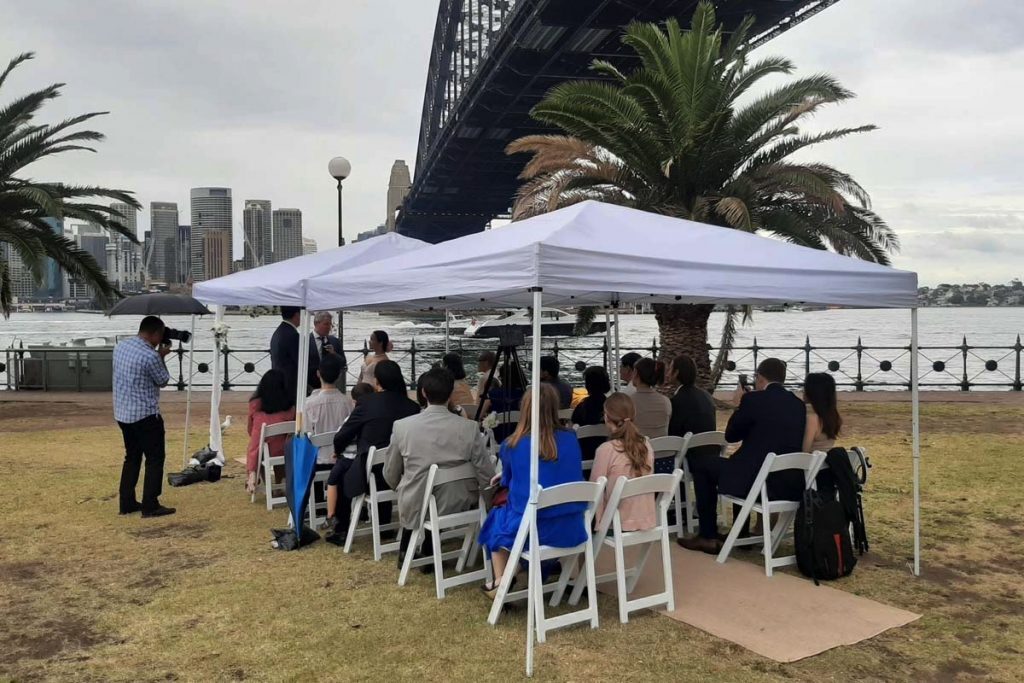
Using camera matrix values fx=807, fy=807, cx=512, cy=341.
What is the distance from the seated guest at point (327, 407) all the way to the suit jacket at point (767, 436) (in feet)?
9.59

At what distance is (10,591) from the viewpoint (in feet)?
15.9

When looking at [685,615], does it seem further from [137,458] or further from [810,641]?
[137,458]

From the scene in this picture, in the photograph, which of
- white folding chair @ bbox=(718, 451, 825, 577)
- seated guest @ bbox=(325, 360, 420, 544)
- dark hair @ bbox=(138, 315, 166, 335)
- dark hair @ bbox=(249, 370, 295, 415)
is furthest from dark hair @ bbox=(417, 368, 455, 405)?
dark hair @ bbox=(138, 315, 166, 335)

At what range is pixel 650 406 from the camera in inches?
235

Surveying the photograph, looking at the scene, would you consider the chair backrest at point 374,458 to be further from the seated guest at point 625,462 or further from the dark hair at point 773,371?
the dark hair at point 773,371

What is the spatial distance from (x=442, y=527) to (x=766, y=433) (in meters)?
2.10

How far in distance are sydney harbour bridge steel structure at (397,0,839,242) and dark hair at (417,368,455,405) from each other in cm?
1949

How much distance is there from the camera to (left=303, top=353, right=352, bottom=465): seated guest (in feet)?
Result: 20.1

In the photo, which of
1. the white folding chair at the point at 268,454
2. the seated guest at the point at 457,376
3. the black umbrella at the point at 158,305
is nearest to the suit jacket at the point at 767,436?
the seated guest at the point at 457,376

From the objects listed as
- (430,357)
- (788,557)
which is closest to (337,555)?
(788,557)

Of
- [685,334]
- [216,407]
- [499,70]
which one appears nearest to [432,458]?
[216,407]

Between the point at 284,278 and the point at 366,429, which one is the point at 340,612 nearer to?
the point at 366,429

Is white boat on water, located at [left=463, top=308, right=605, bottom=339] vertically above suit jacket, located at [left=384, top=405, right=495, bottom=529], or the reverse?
white boat on water, located at [left=463, top=308, right=605, bottom=339]

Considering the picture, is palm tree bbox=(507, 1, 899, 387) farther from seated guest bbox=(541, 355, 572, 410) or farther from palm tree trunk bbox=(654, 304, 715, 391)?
seated guest bbox=(541, 355, 572, 410)
